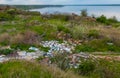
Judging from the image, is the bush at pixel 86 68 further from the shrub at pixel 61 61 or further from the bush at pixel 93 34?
the bush at pixel 93 34

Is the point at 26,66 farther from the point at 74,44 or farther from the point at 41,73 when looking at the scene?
the point at 74,44

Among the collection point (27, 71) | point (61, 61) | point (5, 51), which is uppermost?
point (27, 71)

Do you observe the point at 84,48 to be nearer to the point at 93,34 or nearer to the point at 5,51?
the point at 93,34

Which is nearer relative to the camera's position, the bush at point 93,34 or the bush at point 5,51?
the bush at point 5,51

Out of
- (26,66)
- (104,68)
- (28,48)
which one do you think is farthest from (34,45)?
(26,66)

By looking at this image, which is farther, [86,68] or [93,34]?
[93,34]

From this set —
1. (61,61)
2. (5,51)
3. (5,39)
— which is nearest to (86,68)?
(61,61)

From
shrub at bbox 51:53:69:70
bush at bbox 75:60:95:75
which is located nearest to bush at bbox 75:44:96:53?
shrub at bbox 51:53:69:70

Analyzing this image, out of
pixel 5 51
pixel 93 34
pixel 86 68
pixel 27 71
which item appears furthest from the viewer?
pixel 93 34

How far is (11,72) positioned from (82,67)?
285 centimetres

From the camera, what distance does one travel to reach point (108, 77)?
8977 millimetres

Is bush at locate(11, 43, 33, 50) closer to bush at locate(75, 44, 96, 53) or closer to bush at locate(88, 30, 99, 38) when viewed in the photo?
bush at locate(75, 44, 96, 53)

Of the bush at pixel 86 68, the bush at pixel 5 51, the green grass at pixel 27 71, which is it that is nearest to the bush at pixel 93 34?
the bush at pixel 5 51

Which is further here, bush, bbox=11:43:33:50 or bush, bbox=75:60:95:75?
bush, bbox=11:43:33:50
